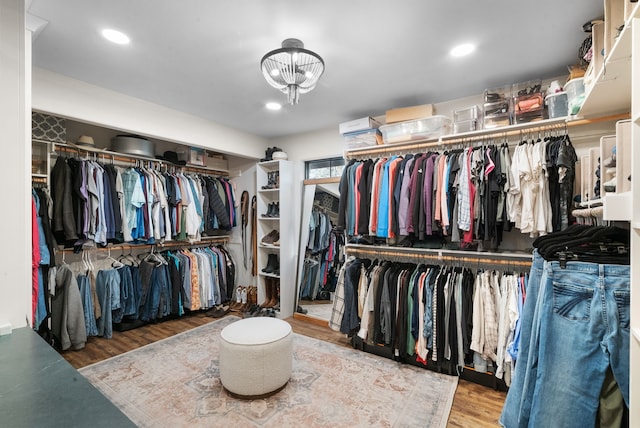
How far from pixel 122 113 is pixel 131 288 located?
1889 millimetres

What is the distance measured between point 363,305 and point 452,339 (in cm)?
81

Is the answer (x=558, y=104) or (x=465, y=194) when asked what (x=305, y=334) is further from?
(x=558, y=104)

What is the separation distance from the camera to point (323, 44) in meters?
1.97

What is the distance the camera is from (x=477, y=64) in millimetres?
2229

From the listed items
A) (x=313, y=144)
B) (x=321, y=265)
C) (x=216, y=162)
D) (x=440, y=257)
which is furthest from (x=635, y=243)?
(x=216, y=162)

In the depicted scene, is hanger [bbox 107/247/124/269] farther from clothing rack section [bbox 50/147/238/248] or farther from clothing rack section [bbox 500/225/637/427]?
clothing rack section [bbox 500/225/637/427]

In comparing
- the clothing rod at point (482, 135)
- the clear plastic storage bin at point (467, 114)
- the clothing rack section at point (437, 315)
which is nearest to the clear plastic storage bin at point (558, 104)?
the clothing rod at point (482, 135)

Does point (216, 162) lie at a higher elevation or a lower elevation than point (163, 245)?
higher

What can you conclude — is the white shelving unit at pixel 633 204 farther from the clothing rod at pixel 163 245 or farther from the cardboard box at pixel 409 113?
the clothing rod at pixel 163 245

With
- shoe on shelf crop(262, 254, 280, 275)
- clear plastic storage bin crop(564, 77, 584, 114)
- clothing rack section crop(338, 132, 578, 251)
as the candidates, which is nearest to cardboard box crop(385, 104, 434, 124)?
clothing rack section crop(338, 132, 578, 251)

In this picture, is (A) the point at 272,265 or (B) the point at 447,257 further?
(A) the point at 272,265

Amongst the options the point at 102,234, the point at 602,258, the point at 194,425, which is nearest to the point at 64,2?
the point at 102,234

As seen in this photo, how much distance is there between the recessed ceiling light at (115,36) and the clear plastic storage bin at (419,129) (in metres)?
2.16

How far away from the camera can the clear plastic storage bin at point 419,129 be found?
2675 mm
